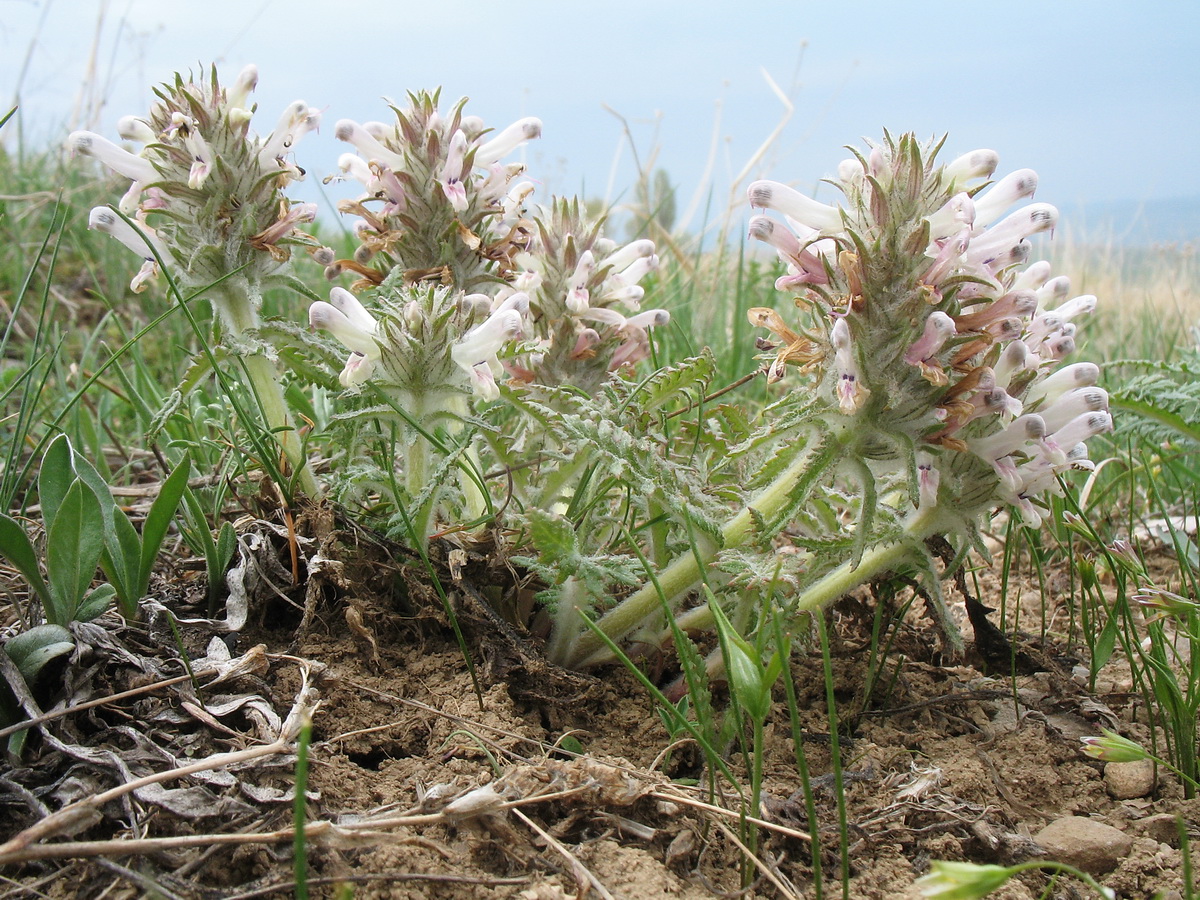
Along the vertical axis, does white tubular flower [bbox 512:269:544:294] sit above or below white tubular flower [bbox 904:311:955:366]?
above

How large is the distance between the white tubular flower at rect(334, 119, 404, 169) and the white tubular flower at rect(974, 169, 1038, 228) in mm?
1402

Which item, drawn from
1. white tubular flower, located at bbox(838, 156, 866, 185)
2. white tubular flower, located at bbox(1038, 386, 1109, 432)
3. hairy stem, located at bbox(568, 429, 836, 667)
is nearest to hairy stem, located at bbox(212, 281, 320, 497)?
hairy stem, located at bbox(568, 429, 836, 667)

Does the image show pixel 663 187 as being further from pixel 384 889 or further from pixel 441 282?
pixel 384 889

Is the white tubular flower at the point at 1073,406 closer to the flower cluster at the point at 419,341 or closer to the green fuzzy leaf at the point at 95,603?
the flower cluster at the point at 419,341

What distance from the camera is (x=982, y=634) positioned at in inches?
83.5

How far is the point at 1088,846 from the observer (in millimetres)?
1536

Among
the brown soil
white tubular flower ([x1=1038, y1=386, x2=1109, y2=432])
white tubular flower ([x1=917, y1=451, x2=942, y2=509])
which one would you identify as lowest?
the brown soil

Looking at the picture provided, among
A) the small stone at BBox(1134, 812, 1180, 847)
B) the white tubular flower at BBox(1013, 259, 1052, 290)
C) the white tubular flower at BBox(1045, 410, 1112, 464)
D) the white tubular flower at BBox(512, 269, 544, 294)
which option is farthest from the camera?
the white tubular flower at BBox(512, 269, 544, 294)

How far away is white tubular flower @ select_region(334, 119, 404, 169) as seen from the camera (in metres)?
2.29

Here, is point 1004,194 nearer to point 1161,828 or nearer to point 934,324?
point 934,324

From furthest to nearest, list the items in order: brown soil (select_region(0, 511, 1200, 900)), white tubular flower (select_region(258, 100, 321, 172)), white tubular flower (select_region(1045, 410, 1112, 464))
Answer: white tubular flower (select_region(258, 100, 321, 172)) < white tubular flower (select_region(1045, 410, 1112, 464)) < brown soil (select_region(0, 511, 1200, 900))

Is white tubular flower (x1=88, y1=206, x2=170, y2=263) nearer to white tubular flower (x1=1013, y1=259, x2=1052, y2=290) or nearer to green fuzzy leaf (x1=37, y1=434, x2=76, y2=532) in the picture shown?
green fuzzy leaf (x1=37, y1=434, x2=76, y2=532)

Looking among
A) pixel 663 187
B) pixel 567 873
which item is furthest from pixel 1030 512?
pixel 663 187

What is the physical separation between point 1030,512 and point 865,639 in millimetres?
632
